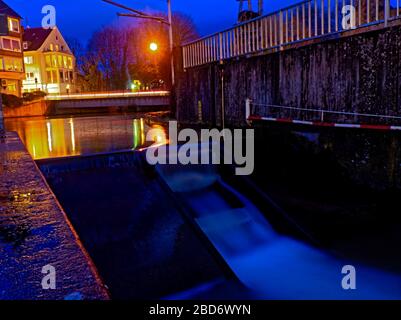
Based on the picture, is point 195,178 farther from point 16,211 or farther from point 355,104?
point 16,211

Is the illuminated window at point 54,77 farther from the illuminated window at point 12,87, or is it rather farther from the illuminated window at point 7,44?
the illuminated window at point 12,87

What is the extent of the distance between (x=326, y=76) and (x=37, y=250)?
7708 mm

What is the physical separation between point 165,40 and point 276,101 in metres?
35.3

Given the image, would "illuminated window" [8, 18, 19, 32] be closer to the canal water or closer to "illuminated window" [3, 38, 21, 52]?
"illuminated window" [3, 38, 21, 52]

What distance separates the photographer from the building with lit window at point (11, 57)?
48.9 m

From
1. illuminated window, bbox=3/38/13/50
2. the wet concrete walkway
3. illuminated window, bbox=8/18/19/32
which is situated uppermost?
illuminated window, bbox=8/18/19/32

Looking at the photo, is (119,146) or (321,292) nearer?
(321,292)

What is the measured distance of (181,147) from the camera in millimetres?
10742

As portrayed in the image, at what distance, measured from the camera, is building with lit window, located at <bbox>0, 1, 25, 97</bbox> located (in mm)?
48875

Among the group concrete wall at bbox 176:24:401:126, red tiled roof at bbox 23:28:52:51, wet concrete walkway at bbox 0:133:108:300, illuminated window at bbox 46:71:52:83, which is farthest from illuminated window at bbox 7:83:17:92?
wet concrete walkway at bbox 0:133:108:300

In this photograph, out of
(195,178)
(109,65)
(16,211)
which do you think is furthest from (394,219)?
(109,65)

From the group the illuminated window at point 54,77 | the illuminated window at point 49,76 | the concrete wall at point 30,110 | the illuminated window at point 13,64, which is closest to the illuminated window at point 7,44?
the illuminated window at point 13,64

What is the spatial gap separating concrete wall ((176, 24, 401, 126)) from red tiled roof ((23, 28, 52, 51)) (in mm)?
54403

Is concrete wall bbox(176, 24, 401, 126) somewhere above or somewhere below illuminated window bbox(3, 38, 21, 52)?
below
